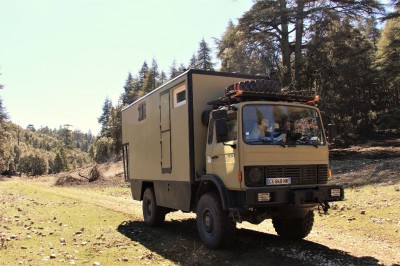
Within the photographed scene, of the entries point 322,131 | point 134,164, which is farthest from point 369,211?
point 134,164

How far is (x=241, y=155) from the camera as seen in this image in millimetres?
7668

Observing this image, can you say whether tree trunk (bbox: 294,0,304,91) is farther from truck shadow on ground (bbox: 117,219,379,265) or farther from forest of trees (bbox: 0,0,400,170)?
truck shadow on ground (bbox: 117,219,379,265)

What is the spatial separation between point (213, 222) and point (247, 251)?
964 millimetres

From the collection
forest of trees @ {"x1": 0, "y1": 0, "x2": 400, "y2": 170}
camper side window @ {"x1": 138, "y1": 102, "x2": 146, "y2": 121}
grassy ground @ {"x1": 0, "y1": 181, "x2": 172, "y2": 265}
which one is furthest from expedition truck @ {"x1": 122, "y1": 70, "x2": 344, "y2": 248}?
forest of trees @ {"x1": 0, "y1": 0, "x2": 400, "y2": 170}

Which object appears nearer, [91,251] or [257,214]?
[257,214]

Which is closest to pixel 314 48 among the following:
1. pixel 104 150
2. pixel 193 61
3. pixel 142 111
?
pixel 142 111

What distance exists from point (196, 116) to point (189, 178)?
150 centimetres

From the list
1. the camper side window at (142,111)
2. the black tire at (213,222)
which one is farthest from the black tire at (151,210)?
the black tire at (213,222)

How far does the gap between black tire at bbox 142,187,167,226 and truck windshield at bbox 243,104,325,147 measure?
17.0ft

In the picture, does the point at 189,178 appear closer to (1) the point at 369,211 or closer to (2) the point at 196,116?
(2) the point at 196,116

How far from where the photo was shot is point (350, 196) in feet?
47.9

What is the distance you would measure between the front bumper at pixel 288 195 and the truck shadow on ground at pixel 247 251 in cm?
111

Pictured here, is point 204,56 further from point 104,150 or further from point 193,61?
point 104,150

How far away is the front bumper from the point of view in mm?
7375
